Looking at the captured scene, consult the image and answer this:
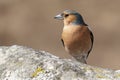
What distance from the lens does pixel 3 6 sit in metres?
35.9

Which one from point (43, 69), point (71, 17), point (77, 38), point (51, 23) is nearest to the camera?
point (43, 69)

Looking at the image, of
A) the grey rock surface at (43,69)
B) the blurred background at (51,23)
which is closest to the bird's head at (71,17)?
the grey rock surface at (43,69)

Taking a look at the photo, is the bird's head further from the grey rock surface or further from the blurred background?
the blurred background

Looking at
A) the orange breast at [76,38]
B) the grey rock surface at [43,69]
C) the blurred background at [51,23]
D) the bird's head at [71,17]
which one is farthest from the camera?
the blurred background at [51,23]

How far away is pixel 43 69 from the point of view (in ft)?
20.5

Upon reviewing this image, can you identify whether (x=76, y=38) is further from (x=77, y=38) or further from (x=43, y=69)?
(x=43, y=69)

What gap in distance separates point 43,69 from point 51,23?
27.3 metres

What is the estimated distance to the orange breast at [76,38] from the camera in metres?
11.1

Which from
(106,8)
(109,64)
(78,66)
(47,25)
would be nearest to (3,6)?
(47,25)

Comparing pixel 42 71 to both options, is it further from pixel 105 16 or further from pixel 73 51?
pixel 105 16

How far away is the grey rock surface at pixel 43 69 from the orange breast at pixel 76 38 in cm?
436

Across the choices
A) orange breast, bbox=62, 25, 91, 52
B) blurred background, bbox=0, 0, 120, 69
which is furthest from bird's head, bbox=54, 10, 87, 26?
blurred background, bbox=0, 0, 120, 69

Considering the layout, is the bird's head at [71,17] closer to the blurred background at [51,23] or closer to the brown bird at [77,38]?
the brown bird at [77,38]

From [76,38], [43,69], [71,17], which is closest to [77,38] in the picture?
[76,38]
